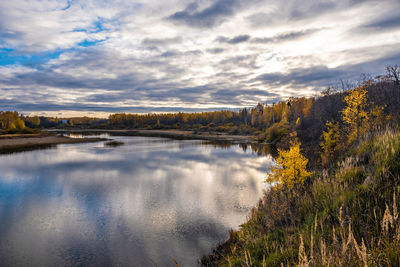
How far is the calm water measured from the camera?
39.5 feet

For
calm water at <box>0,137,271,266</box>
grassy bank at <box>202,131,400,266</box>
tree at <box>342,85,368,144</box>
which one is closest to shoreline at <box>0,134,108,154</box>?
calm water at <box>0,137,271,266</box>

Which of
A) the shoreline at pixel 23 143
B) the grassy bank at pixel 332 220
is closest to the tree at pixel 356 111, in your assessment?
the grassy bank at pixel 332 220

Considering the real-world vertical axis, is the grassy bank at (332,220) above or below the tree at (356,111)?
below

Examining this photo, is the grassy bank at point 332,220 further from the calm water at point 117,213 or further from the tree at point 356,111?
the tree at point 356,111

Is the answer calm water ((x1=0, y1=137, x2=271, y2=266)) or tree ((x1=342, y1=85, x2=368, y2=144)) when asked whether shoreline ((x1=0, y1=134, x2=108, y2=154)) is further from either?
tree ((x1=342, y1=85, x2=368, y2=144))

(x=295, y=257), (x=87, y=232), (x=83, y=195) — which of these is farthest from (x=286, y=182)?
(x=83, y=195)

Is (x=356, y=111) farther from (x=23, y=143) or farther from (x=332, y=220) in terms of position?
(x=23, y=143)

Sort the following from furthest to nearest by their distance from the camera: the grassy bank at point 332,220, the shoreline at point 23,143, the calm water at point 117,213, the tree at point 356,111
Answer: the shoreline at point 23,143, the tree at point 356,111, the calm water at point 117,213, the grassy bank at point 332,220

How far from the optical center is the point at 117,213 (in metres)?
17.5

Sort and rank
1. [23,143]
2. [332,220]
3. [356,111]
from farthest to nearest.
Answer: [23,143], [356,111], [332,220]

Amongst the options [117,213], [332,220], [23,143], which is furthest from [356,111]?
[23,143]

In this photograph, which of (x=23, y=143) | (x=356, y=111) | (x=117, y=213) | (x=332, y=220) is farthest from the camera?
(x=23, y=143)

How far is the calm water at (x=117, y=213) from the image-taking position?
12.1 m

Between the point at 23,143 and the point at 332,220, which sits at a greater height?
the point at 332,220
